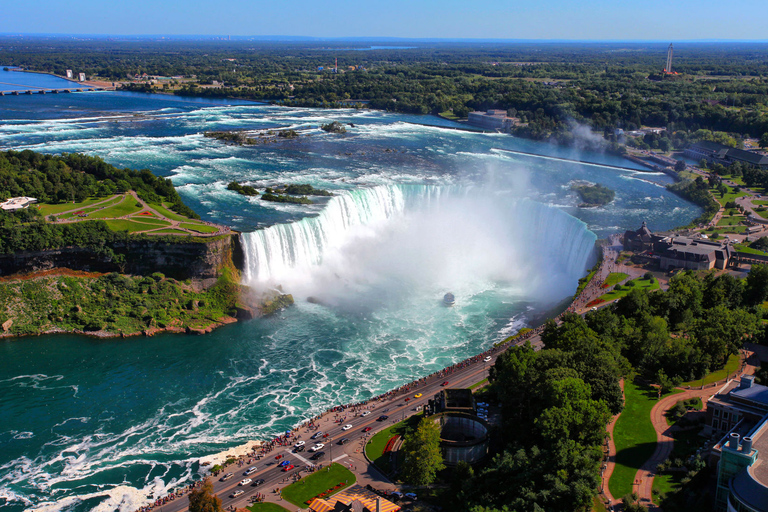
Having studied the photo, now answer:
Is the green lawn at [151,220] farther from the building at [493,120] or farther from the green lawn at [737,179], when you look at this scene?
the building at [493,120]

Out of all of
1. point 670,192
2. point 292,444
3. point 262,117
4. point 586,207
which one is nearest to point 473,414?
point 292,444

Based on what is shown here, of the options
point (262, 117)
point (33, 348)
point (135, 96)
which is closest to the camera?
point (33, 348)

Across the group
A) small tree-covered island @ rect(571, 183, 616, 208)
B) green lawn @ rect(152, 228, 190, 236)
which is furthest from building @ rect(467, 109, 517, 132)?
green lawn @ rect(152, 228, 190, 236)

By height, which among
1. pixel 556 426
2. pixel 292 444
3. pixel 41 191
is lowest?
pixel 292 444

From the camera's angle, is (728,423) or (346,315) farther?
(346,315)

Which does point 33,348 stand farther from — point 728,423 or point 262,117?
point 262,117

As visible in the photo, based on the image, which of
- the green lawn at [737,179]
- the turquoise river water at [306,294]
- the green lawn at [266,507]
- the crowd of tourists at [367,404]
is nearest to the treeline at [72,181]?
the turquoise river water at [306,294]
